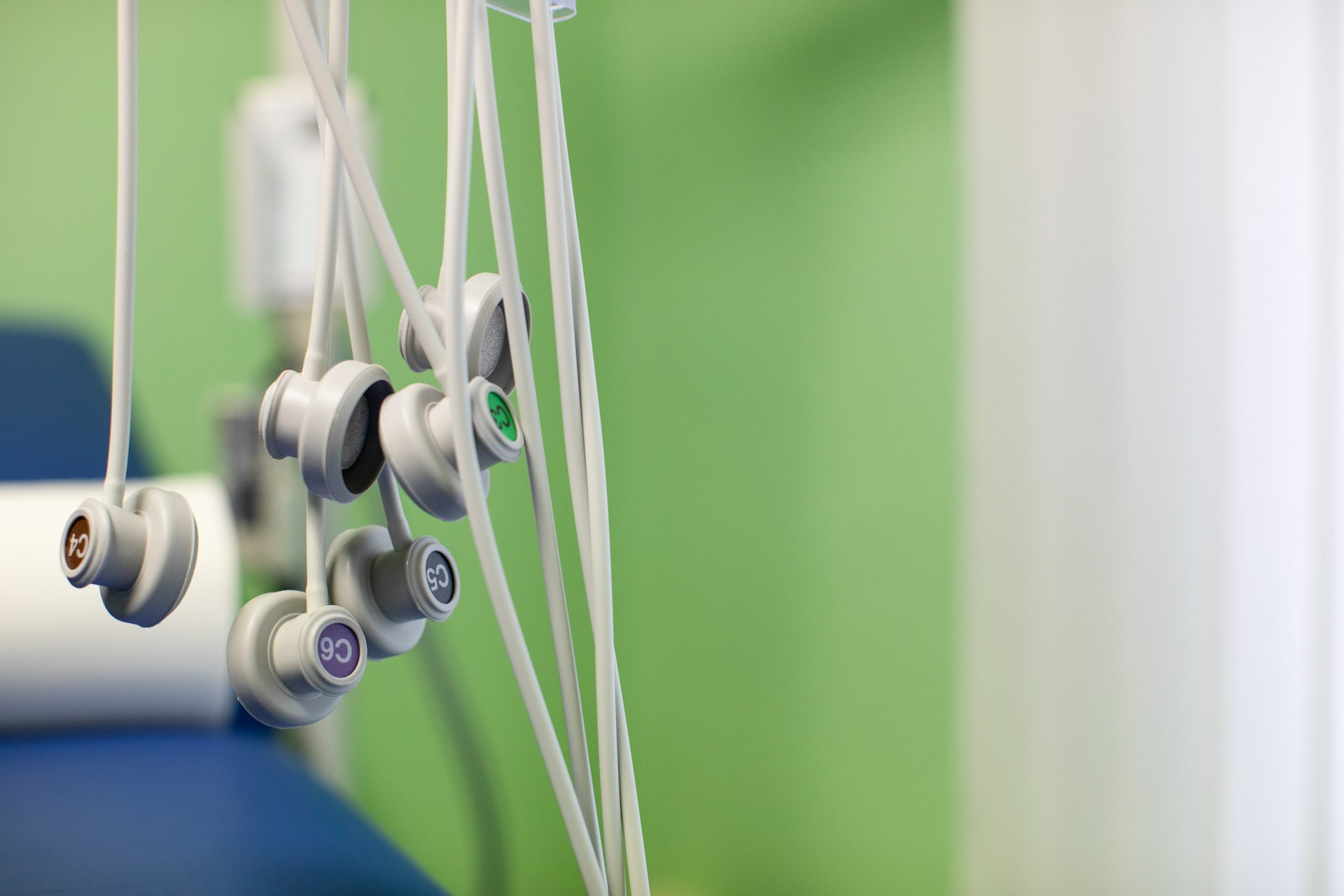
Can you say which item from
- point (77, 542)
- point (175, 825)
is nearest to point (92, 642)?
point (175, 825)

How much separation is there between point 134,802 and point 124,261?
2.71ft

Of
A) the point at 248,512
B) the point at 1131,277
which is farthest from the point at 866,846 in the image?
the point at 248,512

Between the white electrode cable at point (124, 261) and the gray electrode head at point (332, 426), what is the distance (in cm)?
4

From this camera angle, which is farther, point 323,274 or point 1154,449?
point 1154,449

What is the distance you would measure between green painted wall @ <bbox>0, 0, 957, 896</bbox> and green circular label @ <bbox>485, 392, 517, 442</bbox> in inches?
38.3

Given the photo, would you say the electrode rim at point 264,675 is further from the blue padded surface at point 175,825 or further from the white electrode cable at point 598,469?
the blue padded surface at point 175,825

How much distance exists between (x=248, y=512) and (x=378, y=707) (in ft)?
1.14

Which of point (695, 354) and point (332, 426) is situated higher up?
point (695, 354)

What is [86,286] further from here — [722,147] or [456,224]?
[456,224]

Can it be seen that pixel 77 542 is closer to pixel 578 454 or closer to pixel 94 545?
pixel 94 545

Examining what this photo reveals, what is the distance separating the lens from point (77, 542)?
38 centimetres

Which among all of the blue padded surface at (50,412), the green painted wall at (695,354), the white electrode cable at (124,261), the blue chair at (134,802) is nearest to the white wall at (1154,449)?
the green painted wall at (695,354)

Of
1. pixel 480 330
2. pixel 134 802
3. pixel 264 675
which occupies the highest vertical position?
pixel 480 330

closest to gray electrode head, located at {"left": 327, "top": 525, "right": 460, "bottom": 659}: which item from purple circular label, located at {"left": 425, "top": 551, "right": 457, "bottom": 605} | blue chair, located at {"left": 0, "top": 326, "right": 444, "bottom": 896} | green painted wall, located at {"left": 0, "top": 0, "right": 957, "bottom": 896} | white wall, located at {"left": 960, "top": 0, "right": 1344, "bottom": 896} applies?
purple circular label, located at {"left": 425, "top": 551, "right": 457, "bottom": 605}
